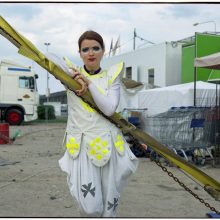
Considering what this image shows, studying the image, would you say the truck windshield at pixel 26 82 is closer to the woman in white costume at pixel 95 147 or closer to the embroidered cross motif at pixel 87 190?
the woman in white costume at pixel 95 147

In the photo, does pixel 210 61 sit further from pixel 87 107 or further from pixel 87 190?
pixel 87 190

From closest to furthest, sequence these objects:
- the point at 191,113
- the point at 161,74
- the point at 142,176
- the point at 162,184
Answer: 1. the point at 162,184
2. the point at 142,176
3. the point at 191,113
4. the point at 161,74

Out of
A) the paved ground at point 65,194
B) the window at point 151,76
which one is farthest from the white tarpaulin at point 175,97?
the window at point 151,76

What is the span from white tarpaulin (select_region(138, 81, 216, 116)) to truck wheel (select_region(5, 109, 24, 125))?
11.6 meters

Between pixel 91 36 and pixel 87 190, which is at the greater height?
pixel 91 36

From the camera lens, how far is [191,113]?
904cm

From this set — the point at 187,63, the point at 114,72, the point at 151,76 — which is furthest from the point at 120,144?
the point at 151,76

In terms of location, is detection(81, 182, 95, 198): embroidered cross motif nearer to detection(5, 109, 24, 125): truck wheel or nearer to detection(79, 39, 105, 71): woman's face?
detection(79, 39, 105, 71): woman's face

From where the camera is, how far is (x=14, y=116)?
2295 centimetres

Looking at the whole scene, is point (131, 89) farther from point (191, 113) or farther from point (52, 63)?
point (52, 63)

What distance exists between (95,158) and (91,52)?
0.73 m

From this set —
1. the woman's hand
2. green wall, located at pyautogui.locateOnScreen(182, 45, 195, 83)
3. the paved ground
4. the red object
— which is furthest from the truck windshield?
the woman's hand

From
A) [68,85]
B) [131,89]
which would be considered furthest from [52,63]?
[131,89]

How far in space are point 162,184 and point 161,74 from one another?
1595 cm
